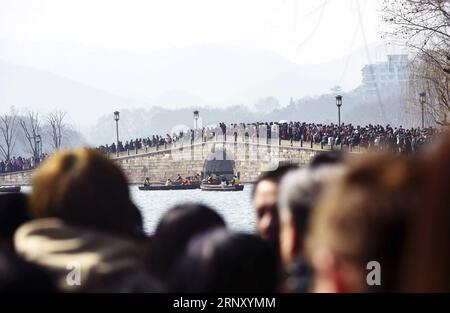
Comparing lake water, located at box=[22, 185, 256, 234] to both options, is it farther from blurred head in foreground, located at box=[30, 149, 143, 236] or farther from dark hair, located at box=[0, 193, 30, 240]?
blurred head in foreground, located at box=[30, 149, 143, 236]

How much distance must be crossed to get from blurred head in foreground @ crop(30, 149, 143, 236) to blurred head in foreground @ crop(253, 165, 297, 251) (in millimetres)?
400

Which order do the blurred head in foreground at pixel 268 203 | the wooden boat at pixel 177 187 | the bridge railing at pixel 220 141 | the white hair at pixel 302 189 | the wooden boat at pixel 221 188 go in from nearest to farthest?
the white hair at pixel 302 189, the blurred head in foreground at pixel 268 203, the bridge railing at pixel 220 141, the wooden boat at pixel 221 188, the wooden boat at pixel 177 187

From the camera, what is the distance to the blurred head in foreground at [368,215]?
1.29 metres

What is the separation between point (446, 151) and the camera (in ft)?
4.23

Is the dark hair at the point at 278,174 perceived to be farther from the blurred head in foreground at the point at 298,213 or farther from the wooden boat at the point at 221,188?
the wooden boat at the point at 221,188

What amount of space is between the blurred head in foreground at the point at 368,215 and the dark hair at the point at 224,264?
18.4 inches

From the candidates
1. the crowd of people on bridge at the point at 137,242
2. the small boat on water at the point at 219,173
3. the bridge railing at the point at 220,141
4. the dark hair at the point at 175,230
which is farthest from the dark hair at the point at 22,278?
the small boat on water at the point at 219,173

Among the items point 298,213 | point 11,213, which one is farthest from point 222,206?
point 298,213


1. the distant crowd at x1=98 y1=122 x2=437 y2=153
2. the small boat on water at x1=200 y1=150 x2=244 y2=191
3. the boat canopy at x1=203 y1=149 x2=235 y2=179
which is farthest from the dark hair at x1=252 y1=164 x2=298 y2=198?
A: the boat canopy at x1=203 y1=149 x2=235 y2=179

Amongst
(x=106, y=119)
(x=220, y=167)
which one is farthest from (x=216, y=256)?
(x=106, y=119)

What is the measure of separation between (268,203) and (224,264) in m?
0.51

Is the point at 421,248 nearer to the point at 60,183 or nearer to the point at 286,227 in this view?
the point at 286,227

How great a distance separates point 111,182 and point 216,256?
0.30m

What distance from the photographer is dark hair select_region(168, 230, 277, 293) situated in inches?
72.4
